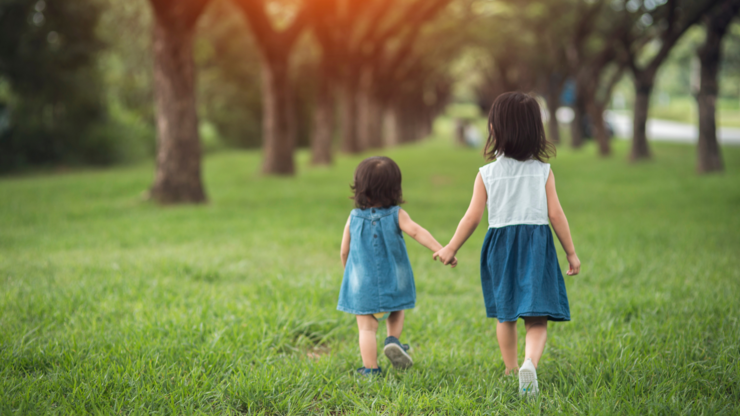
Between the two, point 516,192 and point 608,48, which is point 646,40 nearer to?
point 608,48

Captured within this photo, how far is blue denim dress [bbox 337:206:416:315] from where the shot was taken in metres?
3.22

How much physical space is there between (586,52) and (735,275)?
77.6 ft

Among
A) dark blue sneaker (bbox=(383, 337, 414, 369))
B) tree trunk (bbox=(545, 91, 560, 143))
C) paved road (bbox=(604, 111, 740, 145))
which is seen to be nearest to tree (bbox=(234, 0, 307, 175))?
dark blue sneaker (bbox=(383, 337, 414, 369))

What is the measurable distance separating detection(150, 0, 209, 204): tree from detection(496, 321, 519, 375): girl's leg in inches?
325

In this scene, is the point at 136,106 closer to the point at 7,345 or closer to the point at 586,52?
the point at 586,52

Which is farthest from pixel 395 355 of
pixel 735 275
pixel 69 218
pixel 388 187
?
pixel 69 218

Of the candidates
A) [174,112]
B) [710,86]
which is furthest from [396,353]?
[710,86]

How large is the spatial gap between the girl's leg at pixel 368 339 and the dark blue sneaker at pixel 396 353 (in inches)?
3.2

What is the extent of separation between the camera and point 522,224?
3037mm

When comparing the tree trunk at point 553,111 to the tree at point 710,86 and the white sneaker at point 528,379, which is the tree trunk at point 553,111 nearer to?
the tree at point 710,86

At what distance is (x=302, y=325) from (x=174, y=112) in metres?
7.33

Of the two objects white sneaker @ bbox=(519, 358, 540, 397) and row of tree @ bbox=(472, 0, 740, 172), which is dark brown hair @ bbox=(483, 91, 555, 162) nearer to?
white sneaker @ bbox=(519, 358, 540, 397)

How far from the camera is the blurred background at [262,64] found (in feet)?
34.8

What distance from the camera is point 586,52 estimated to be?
87.8 feet
